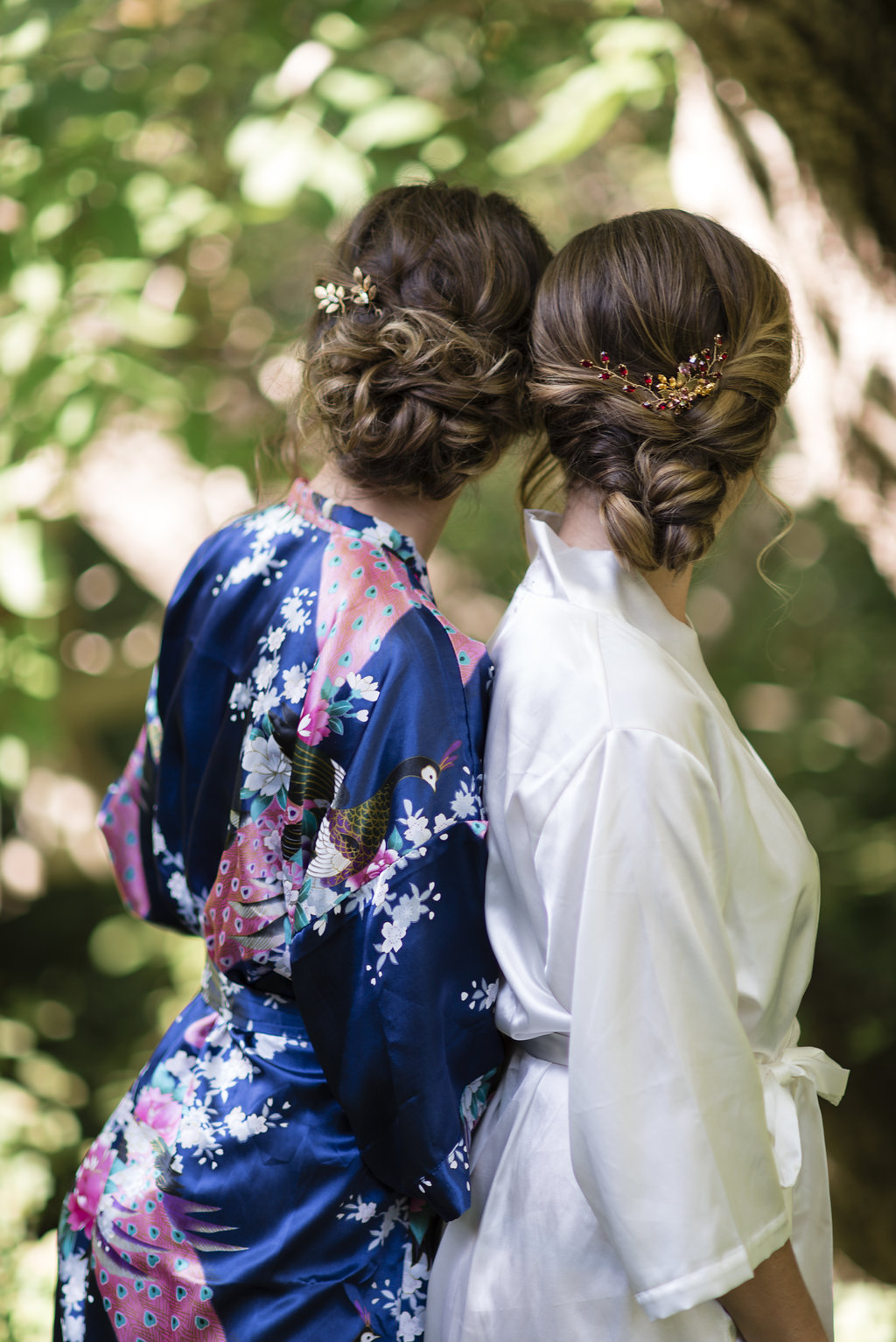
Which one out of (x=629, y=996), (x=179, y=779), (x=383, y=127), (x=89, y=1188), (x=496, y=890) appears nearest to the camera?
(x=629, y=996)

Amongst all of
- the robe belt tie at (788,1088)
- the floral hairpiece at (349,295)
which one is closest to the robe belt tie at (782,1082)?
the robe belt tie at (788,1088)

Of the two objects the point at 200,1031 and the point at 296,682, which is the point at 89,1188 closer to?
the point at 200,1031

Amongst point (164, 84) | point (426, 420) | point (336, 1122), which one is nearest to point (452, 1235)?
point (336, 1122)

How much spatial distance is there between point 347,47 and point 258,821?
1411 millimetres

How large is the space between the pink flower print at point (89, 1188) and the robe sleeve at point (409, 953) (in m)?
0.27

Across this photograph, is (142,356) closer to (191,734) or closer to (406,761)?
(191,734)

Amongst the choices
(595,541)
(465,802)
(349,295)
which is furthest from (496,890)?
(349,295)

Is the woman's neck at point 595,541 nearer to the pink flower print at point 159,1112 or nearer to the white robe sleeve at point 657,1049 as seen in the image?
the white robe sleeve at point 657,1049

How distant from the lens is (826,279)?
1683mm

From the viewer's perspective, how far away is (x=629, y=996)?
0.72 metres

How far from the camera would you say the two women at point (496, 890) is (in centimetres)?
72

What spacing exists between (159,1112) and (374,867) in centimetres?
34

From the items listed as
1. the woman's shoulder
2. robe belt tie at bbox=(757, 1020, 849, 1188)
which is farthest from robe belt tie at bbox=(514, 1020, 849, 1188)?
the woman's shoulder

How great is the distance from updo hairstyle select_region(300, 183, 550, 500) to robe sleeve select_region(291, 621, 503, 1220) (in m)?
0.19
